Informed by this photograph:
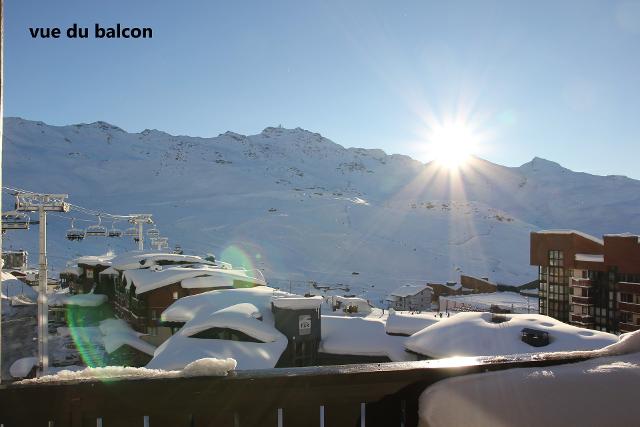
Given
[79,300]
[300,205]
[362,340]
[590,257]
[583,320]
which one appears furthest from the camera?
[300,205]

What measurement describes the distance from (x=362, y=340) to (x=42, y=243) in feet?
48.2

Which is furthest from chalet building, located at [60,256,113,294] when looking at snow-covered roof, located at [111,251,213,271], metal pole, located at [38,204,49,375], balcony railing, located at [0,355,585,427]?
balcony railing, located at [0,355,585,427]

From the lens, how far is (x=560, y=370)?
2504 millimetres

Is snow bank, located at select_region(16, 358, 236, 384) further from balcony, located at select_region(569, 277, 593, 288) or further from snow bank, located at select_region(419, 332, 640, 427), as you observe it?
balcony, located at select_region(569, 277, 593, 288)

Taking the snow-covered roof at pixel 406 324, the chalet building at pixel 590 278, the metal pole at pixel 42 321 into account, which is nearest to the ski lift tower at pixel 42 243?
the metal pole at pixel 42 321

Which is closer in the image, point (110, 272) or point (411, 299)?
point (110, 272)

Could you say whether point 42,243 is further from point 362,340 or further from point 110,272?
point 110,272

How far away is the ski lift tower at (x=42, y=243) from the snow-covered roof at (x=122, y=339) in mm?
11996

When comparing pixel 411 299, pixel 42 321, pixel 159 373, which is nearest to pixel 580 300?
pixel 411 299

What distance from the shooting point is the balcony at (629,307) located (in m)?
28.7

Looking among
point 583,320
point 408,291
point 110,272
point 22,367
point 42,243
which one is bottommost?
point 408,291

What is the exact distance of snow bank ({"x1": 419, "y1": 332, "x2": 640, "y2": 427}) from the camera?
225 cm

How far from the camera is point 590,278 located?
32.7 meters

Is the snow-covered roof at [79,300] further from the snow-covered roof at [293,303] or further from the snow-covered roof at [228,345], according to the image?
the snow-covered roof at [293,303]
